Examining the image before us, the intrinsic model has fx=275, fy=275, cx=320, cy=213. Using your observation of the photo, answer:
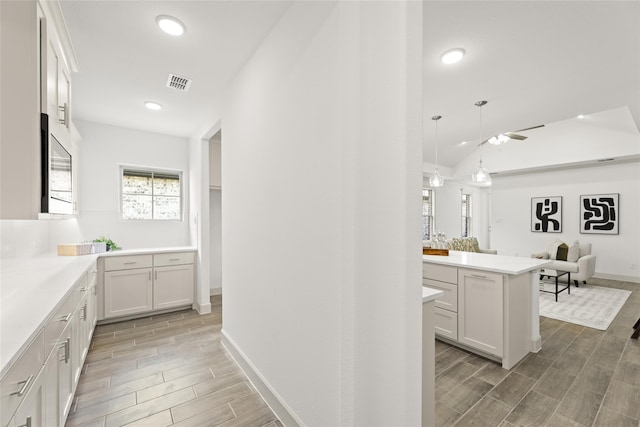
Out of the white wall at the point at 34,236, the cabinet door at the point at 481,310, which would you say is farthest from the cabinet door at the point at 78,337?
the cabinet door at the point at 481,310

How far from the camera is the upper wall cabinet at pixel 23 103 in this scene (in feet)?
4.06

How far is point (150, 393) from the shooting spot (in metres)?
2.09

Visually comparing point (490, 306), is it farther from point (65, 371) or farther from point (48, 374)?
point (65, 371)

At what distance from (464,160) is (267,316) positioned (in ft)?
25.3

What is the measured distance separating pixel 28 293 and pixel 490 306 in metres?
3.30

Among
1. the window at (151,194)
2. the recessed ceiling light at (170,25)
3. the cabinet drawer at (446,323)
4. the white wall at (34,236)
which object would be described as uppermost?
the recessed ceiling light at (170,25)

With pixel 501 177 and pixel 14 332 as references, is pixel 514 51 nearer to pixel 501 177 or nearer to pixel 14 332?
pixel 14 332

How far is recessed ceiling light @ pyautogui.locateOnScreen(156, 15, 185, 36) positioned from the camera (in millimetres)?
1832

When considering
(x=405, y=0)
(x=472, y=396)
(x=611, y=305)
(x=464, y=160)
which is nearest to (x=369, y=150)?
(x=405, y=0)

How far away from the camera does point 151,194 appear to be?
421 centimetres

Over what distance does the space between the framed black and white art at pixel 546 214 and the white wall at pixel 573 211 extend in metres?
0.09

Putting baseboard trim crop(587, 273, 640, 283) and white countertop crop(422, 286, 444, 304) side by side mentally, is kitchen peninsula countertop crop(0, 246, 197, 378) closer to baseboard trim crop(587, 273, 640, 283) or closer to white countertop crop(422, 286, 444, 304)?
white countertop crop(422, 286, 444, 304)

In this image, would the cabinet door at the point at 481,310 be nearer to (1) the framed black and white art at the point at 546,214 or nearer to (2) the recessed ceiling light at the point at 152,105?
(2) the recessed ceiling light at the point at 152,105

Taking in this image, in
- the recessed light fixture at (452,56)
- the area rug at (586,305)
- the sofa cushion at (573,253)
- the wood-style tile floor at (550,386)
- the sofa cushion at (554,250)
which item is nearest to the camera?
the wood-style tile floor at (550,386)
